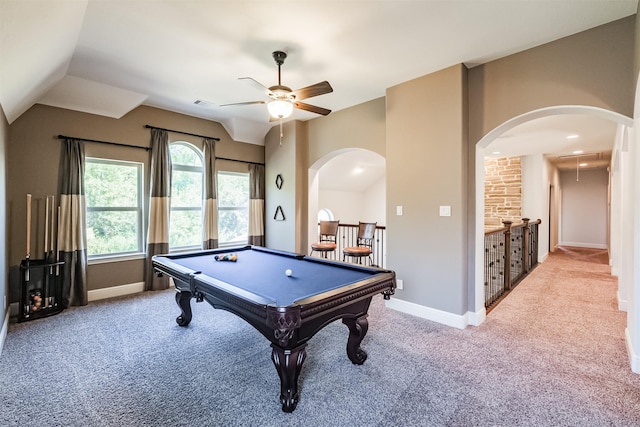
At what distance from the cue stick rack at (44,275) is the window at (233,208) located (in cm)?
237

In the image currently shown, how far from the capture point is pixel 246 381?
90.0 inches

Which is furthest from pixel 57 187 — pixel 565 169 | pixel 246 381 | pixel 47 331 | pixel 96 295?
pixel 565 169

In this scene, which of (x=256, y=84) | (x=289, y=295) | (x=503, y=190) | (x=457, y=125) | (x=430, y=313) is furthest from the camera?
(x=503, y=190)

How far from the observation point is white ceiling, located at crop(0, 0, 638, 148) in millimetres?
2316

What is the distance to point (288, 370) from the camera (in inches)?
75.1

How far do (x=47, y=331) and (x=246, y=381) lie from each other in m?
2.53

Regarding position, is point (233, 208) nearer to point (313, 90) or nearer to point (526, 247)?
point (313, 90)

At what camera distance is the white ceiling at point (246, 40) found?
2.32 meters

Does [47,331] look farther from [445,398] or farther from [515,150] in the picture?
[515,150]

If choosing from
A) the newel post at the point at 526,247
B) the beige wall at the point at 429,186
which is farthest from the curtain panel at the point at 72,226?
the newel post at the point at 526,247

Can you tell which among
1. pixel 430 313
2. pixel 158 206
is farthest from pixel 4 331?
pixel 430 313

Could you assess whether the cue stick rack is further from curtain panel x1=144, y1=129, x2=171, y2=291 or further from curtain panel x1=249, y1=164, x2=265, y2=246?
curtain panel x1=249, y1=164, x2=265, y2=246

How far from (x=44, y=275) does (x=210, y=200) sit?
2.40 meters

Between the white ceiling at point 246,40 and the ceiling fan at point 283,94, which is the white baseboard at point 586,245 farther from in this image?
the ceiling fan at point 283,94
